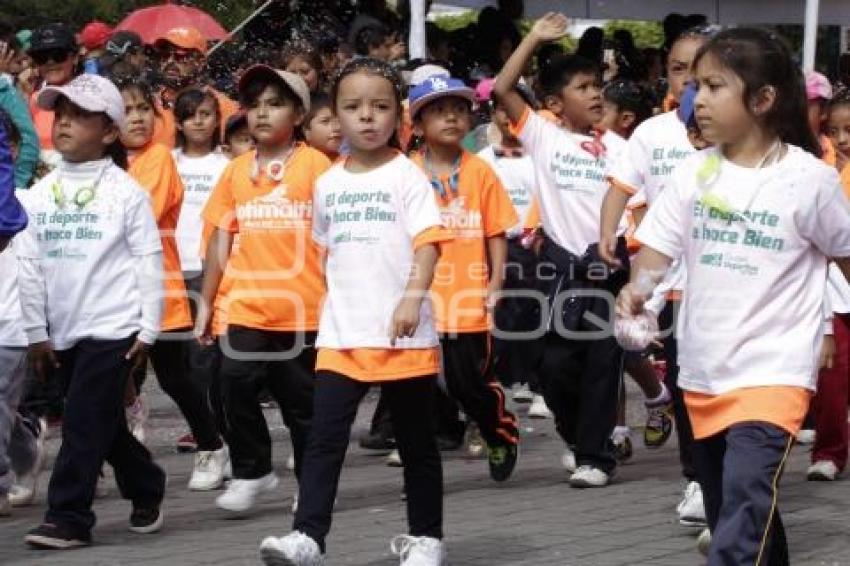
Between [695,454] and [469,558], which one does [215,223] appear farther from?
[695,454]

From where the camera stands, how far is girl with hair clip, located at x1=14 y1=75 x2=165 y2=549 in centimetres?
806

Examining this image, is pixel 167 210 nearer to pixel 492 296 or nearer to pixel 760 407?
pixel 492 296

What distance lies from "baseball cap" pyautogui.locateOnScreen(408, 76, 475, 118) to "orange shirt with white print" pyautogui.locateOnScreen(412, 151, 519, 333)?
28 cm

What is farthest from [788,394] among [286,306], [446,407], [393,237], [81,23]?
[81,23]

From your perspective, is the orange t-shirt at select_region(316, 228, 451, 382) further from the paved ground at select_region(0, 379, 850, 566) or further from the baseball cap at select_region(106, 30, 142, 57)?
the baseball cap at select_region(106, 30, 142, 57)

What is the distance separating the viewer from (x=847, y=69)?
16578mm

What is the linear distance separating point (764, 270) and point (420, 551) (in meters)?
1.77

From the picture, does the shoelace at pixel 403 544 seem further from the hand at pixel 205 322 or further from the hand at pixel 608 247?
the hand at pixel 608 247

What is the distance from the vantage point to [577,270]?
381 inches

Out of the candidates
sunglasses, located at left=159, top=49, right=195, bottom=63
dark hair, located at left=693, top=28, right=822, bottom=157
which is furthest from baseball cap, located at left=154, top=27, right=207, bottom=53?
dark hair, located at left=693, top=28, right=822, bottom=157

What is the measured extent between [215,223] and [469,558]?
2151 millimetres

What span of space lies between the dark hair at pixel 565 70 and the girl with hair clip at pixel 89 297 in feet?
7.78

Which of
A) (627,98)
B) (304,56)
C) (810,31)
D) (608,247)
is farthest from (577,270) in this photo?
(810,31)

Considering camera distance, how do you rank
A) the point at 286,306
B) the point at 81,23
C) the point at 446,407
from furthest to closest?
the point at 81,23, the point at 446,407, the point at 286,306
